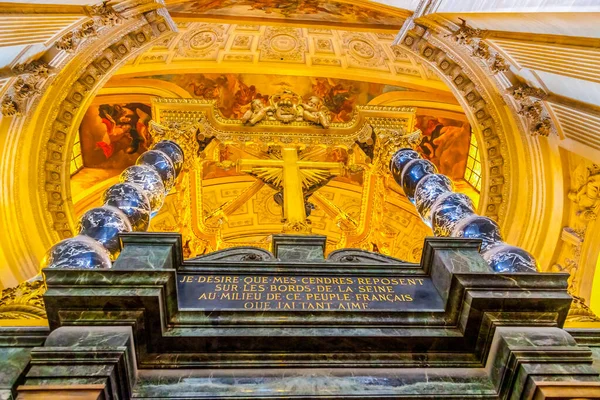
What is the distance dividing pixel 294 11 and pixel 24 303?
804cm

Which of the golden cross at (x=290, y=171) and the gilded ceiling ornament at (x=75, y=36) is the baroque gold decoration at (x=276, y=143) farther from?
the gilded ceiling ornament at (x=75, y=36)

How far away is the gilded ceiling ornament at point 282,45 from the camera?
1285 centimetres

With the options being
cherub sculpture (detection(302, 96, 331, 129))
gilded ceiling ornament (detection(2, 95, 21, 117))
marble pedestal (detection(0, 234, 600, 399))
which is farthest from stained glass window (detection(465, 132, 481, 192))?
gilded ceiling ornament (detection(2, 95, 21, 117))

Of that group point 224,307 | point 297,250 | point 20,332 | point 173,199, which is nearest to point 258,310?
point 224,307

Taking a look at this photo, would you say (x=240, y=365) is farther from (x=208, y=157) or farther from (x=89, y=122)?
(x=89, y=122)

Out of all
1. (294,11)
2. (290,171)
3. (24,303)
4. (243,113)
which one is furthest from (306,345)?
(243,113)

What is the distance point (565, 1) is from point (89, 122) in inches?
456

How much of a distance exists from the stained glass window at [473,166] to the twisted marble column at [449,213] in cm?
520

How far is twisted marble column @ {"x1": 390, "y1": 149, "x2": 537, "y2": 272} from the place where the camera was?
5250mm

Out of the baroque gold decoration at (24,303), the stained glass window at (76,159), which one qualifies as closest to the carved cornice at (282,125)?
the stained glass window at (76,159)

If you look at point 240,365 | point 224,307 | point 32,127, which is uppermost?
point 32,127

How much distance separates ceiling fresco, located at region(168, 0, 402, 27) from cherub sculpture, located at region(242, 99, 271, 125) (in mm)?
1792

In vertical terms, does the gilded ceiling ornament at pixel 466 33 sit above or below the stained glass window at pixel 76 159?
above

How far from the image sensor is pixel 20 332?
3.87 m
